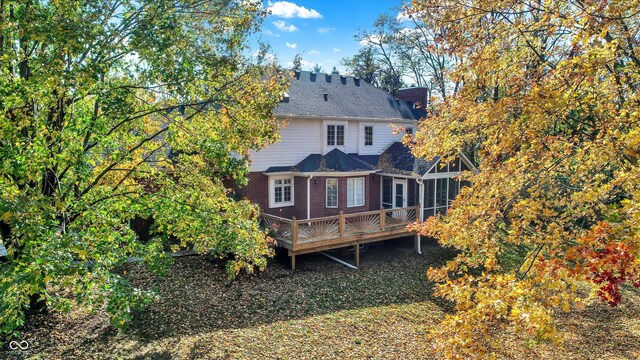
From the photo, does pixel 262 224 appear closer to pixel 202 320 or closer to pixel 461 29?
pixel 202 320

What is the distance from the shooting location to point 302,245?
539 inches

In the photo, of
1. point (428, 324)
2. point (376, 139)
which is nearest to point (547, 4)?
point (428, 324)

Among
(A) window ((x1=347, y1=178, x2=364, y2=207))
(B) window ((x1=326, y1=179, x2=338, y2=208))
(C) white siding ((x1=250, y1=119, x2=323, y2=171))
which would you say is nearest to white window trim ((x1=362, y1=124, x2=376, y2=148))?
(C) white siding ((x1=250, y1=119, x2=323, y2=171))

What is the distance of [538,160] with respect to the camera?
684cm

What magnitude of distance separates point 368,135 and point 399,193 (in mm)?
3831

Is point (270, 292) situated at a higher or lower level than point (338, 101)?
lower

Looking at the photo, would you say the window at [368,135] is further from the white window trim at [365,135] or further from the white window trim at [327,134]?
the white window trim at [327,134]

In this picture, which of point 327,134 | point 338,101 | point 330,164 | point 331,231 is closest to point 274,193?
point 330,164

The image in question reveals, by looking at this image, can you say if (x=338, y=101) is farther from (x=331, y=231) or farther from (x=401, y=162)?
(x=331, y=231)

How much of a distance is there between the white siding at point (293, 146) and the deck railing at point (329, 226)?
2.89 meters

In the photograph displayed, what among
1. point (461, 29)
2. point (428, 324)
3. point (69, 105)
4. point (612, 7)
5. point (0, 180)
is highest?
point (461, 29)

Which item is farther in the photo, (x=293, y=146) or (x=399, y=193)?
(x=399, y=193)

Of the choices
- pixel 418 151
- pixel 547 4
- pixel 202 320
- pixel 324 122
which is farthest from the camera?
pixel 324 122

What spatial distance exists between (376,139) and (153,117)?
42.9ft
